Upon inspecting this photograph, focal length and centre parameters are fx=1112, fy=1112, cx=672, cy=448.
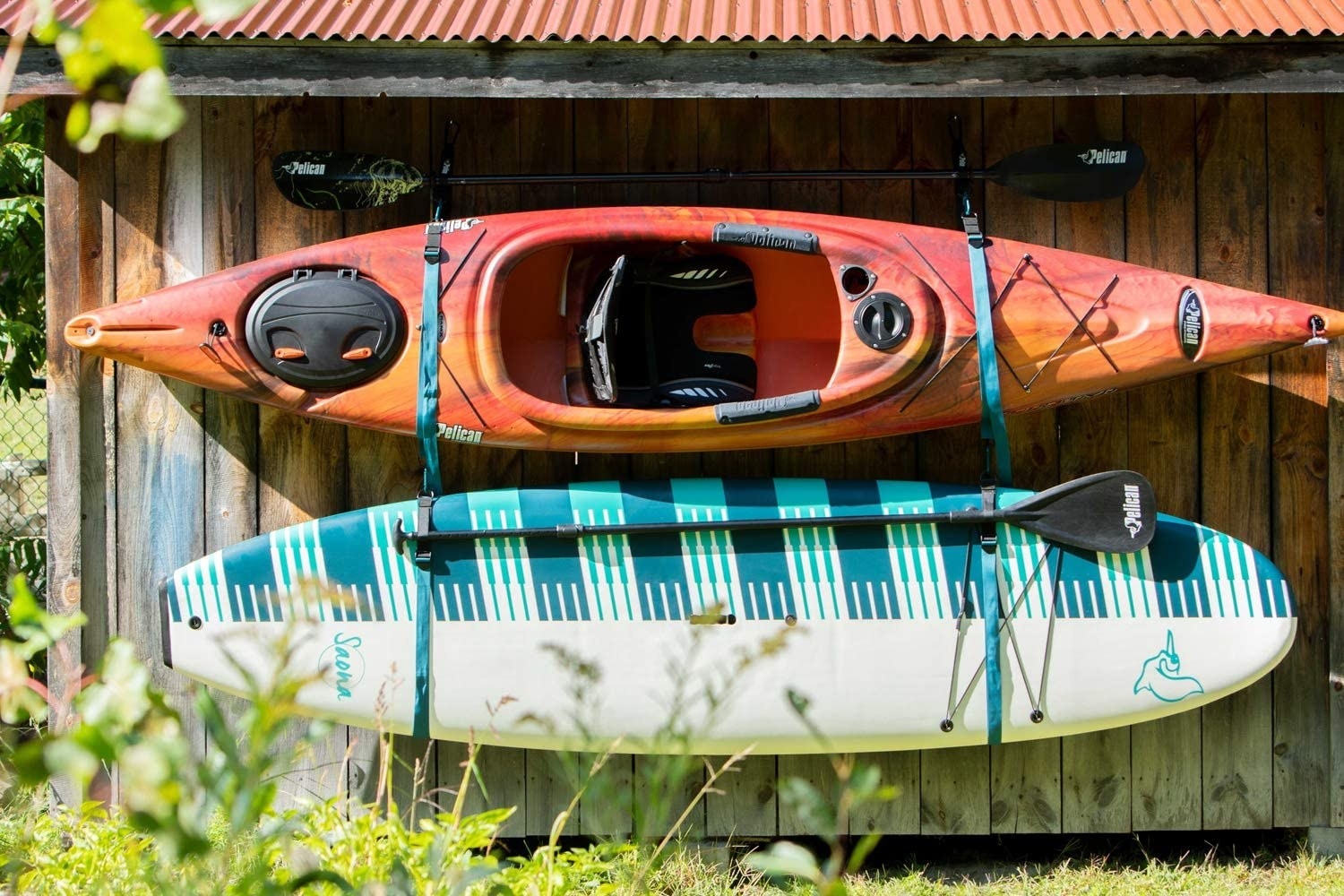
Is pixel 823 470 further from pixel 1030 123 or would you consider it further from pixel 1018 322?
pixel 1030 123

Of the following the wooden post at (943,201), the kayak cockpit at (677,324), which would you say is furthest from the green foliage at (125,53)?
the wooden post at (943,201)

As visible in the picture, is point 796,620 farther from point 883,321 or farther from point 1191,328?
point 1191,328

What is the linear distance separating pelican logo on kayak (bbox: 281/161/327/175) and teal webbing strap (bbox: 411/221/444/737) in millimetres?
396

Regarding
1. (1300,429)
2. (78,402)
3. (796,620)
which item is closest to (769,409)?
(796,620)

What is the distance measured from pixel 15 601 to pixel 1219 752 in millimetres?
3515

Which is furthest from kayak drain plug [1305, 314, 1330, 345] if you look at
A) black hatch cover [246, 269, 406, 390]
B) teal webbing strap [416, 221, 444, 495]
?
black hatch cover [246, 269, 406, 390]

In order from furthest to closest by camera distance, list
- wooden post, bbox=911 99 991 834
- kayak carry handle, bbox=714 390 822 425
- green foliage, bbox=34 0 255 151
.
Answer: wooden post, bbox=911 99 991 834 < kayak carry handle, bbox=714 390 822 425 < green foliage, bbox=34 0 255 151

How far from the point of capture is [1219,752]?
3.49 metres

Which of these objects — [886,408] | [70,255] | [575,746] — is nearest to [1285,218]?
[886,408]

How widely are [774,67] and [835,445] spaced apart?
3.69ft

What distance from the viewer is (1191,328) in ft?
10.4

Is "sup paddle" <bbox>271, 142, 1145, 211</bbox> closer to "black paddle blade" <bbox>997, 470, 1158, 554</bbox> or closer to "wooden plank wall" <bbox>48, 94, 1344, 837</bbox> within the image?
"wooden plank wall" <bbox>48, 94, 1344, 837</bbox>

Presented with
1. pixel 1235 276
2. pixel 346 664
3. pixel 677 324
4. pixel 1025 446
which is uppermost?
pixel 1235 276

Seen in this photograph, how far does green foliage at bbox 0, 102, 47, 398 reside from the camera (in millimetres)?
4070
